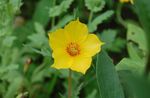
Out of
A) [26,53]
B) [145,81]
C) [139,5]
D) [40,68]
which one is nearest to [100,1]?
[40,68]

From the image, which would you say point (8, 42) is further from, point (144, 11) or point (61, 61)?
point (144, 11)

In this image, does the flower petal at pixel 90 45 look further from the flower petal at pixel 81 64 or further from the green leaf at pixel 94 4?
the green leaf at pixel 94 4

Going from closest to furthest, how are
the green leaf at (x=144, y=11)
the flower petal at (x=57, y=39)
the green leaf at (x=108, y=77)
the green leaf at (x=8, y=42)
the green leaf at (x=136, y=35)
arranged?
the green leaf at (x=144, y=11)
the green leaf at (x=108, y=77)
the flower petal at (x=57, y=39)
the green leaf at (x=8, y=42)
the green leaf at (x=136, y=35)

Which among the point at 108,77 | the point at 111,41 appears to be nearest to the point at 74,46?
the point at 108,77

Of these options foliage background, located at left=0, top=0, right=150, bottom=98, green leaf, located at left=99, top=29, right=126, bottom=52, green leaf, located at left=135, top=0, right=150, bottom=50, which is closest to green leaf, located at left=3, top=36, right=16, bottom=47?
foliage background, located at left=0, top=0, right=150, bottom=98

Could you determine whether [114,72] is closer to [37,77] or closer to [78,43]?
[78,43]

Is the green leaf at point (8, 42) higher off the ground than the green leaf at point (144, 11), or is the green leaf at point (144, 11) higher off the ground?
the green leaf at point (144, 11)

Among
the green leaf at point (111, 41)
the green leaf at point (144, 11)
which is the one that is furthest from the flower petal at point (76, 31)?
the green leaf at point (144, 11)

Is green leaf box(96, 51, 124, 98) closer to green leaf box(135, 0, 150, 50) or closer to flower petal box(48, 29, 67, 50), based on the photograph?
flower petal box(48, 29, 67, 50)
